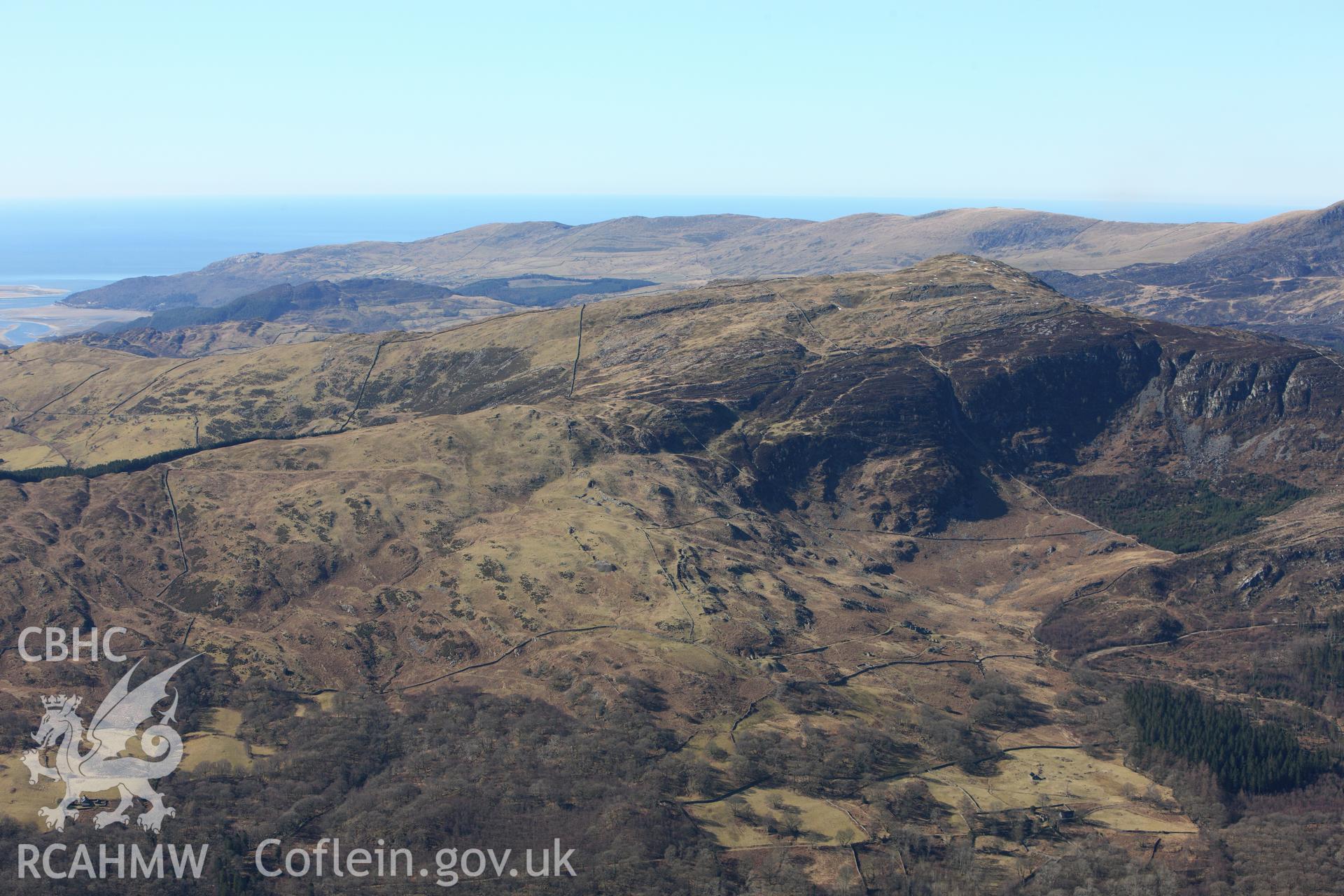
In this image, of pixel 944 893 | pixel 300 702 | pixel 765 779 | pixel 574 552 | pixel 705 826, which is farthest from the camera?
pixel 574 552

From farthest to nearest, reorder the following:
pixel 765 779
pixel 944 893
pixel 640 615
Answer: pixel 640 615 → pixel 765 779 → pixel 944 893

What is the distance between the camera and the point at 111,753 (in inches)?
5221

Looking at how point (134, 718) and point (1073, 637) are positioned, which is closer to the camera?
point (134, 718)

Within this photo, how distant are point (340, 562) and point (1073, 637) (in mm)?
136744

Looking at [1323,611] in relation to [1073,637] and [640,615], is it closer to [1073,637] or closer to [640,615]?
[1073,637]

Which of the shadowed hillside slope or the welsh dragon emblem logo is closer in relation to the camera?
the welsh dragon emblem logo

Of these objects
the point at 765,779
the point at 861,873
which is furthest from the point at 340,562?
the point at 861,873

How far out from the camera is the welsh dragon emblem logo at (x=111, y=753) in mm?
122250

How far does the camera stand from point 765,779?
136 metres

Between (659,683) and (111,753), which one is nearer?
(111,753)

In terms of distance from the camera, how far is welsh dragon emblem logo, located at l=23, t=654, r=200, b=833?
122 m

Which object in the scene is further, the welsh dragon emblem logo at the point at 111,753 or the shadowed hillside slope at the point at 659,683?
the shadowed hillside slope at the point at 659,683

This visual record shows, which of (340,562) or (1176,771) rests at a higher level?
(340,562)

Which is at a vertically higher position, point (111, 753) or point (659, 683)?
point (659, 683)
